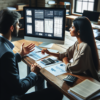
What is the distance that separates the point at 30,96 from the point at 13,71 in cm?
37

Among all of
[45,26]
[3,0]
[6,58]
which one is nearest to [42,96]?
[6,58]

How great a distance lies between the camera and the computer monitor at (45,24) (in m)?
1.65

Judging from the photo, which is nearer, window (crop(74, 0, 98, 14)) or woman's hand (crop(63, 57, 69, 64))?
woman's hand (crop(63, 57, 69, 64))

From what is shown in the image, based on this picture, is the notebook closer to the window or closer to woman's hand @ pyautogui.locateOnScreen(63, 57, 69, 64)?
woman's hand @ pyautogui.locateOnScreen(63, 57, 69, 64)

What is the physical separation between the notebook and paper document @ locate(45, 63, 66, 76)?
24cm

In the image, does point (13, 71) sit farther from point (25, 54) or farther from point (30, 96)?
point (25, 54)

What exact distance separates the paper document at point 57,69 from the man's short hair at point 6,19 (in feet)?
1.63

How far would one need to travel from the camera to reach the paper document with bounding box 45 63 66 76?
1201 mm

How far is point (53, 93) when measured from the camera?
Answer: 1.30 meters

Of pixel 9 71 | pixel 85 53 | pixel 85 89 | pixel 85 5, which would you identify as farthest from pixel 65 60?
pixel 85 5

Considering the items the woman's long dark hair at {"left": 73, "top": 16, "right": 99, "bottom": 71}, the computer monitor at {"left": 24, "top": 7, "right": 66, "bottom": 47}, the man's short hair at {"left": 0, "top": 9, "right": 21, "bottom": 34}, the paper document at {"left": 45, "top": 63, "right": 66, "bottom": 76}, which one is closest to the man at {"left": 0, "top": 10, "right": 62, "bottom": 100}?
the man's short hair at {"left": 0, "top": 9, "right": 21, "bottom": 34}

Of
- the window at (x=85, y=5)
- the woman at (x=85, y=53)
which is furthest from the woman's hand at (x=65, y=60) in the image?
the window at (x=85, y=5)

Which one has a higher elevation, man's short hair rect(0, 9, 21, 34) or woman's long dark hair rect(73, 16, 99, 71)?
man's short hair rect(0, 9, 21, 34)

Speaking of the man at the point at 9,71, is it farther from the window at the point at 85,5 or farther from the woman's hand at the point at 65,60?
the window at the point at 85,5
